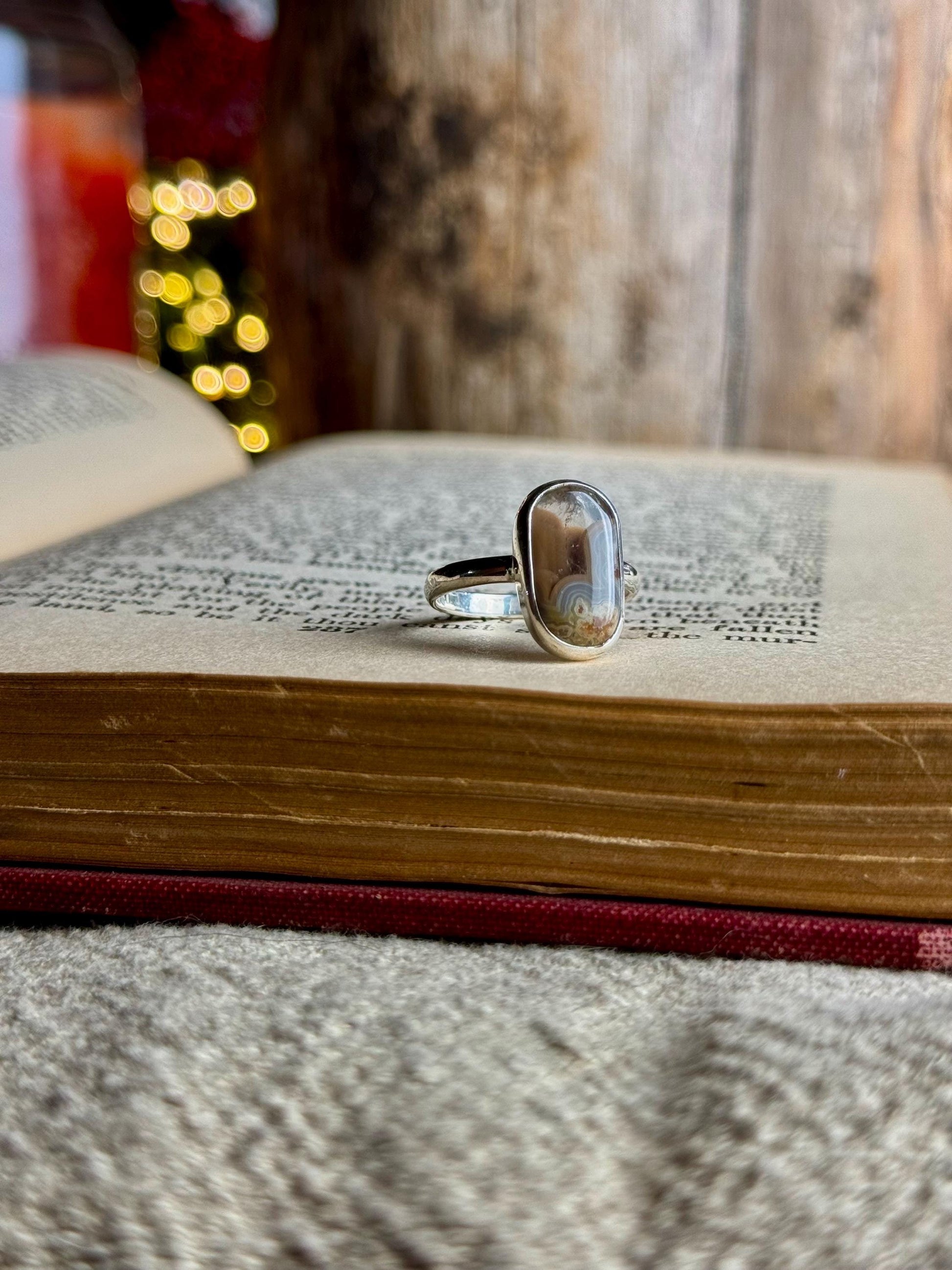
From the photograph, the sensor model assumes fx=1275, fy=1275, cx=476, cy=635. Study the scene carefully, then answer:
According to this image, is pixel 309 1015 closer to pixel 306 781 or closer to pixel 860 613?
pixel 306 781

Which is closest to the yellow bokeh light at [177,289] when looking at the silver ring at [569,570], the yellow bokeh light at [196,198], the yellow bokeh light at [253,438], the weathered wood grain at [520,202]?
the yellow bokeh light at [196,198]

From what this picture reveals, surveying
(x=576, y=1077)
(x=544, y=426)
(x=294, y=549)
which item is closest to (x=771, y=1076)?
(x=576, y=1077)

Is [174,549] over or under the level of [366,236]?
under

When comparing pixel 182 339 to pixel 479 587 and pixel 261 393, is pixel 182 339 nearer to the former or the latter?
pixel 261 393

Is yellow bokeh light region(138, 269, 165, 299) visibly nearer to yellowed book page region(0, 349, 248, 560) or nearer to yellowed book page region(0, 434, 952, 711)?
yellowed book page region(0, 349, 248, 560)

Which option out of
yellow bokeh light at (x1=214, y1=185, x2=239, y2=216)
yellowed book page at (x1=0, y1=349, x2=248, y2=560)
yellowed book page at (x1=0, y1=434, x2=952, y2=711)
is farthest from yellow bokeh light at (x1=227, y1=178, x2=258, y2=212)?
yellowed book page at (x1=0, y1=434, x2=952, y2=711)

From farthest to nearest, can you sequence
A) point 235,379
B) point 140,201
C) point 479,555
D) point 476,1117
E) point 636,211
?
point 235,379 < point 140,201 < point 636,211 < point 479,555 < point 476,1117

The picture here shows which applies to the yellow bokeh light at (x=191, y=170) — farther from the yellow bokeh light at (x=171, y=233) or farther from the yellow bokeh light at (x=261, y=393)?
the yellow bokeh light at (x=261, y=393)

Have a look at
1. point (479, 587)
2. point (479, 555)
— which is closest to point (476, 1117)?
point (479, 587)
